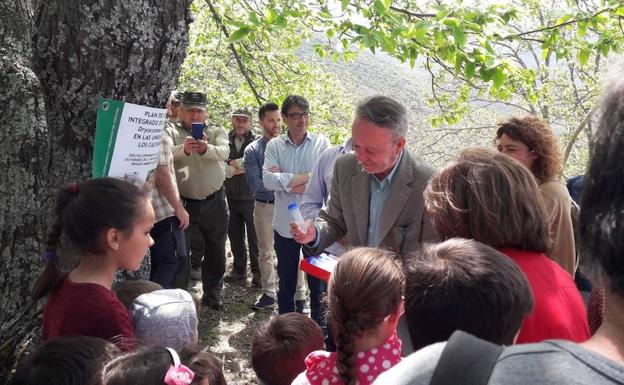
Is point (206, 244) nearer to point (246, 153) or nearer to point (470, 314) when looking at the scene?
point (246, 153)

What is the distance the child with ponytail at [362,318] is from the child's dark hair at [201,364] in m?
0.39

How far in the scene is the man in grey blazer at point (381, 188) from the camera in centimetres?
269

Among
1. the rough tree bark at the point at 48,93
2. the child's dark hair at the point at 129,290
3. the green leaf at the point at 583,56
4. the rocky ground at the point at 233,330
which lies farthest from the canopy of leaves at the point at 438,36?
the rocky ground at the point at 233,330

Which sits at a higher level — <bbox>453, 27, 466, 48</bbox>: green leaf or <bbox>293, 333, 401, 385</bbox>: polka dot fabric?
<bbox>453, 27, 466, 48</bbox>: green leaf

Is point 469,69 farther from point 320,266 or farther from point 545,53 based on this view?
point 320,266

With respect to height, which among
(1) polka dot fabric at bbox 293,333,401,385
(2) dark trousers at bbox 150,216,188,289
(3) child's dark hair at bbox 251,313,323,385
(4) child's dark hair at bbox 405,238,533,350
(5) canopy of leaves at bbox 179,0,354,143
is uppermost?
(5) canopy of leaves at bbox 179,0,354,143

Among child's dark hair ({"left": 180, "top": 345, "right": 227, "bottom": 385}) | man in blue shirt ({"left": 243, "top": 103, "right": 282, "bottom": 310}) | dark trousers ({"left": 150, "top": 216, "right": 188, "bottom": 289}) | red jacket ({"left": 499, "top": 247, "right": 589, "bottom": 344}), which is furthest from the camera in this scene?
man in blue shirt ({"left": 243, "top": 103, "right": 282, "bottom": 310})

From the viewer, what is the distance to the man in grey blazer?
269 cm

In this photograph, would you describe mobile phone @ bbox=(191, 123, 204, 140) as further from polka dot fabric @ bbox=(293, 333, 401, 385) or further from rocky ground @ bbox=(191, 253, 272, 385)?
polka dot fabric @ bbox=(293, 333, 401, 385)

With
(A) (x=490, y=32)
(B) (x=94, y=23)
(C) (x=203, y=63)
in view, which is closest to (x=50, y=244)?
(B) (x=94, y=23)

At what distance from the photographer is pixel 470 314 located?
4.36 ft

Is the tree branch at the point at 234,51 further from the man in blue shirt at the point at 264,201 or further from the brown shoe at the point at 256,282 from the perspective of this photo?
the brown shoe at the point at 256,282

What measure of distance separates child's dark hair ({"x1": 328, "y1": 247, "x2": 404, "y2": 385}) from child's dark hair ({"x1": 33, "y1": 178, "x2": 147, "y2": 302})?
2.96 ft

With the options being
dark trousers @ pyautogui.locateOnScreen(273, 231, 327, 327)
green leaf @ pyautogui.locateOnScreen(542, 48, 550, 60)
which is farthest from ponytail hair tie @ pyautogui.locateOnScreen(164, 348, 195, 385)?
green leaf @ pyautogui.locateOnScreen(542, 48, 550, 60)
